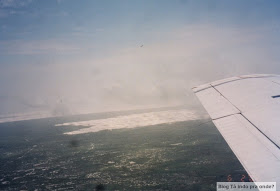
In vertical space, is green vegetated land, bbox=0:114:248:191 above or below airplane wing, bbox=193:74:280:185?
below

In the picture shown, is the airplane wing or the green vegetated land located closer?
the airplane wing

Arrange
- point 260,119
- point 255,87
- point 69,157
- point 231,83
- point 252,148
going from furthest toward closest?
point 69,157, point 231,83, point 255,87, point 260,119, point 252,148

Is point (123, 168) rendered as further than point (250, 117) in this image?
Yes

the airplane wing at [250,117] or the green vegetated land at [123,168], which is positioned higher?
the airplane wing at [250,117]

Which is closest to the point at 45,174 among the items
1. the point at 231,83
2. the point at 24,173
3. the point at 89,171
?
the point at 24,173

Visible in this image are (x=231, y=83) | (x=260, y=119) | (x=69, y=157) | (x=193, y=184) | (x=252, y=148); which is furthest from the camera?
(x=69, y=157)

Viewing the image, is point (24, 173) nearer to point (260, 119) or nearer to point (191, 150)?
point (191, 150)

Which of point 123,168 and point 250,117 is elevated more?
point 250,117

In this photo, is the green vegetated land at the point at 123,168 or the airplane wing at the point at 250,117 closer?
the airplane wing at the point at 250,117
